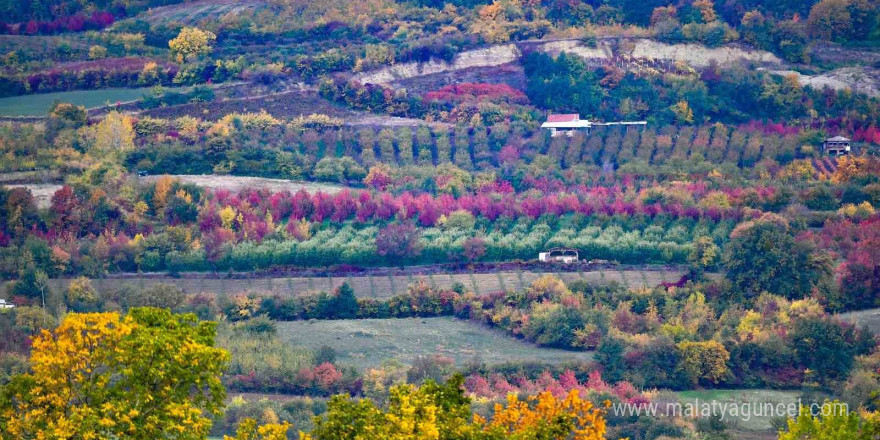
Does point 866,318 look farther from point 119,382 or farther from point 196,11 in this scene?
point 196,11

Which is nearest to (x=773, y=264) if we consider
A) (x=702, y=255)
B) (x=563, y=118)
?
(x=702, y=255)

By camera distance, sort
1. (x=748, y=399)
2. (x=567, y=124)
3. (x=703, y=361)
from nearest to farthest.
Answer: (x=748, y=399) < (x=703, y=361) < (x=567, y=124)

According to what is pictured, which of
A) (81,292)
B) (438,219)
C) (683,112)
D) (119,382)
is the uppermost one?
(119,382)

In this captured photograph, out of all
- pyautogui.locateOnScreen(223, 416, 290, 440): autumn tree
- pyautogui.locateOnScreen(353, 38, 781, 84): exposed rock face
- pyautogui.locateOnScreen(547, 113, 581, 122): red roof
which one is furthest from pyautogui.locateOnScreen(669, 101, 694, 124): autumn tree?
pyautogui.locateOnScreen(223, 416, 290, 440): autumn tree

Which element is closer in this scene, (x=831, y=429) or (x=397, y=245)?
(x=831, y=429)

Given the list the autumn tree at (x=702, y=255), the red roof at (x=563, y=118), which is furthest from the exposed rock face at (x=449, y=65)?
the autumn tree at (x=702, y=255)

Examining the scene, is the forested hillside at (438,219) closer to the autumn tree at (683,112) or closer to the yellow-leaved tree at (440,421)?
the yellow-leaved tree at (440,421)

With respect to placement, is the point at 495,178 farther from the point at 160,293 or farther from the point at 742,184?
the point at 160,293

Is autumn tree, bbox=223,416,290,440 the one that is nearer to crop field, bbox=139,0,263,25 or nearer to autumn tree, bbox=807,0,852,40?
autumn tree, bbox=807,0,852,40
